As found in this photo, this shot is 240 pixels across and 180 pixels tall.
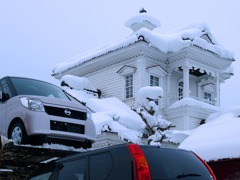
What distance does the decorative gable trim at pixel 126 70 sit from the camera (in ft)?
91.2

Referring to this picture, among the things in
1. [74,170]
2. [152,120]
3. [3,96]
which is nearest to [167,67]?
[152,120]

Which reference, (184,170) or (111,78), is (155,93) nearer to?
(111,78)

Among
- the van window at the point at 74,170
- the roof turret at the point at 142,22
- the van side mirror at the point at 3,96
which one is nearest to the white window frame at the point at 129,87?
the roof turret at the point at 142,22

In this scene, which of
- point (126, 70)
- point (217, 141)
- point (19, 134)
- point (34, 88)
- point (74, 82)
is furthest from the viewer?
point (126, 70)

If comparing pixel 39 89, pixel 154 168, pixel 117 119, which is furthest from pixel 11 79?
pixel 117 119

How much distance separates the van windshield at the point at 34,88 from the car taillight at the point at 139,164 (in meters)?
4.65

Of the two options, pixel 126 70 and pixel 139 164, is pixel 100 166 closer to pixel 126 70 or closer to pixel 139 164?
pixel 139 164

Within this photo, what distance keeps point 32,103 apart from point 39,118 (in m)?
0.40

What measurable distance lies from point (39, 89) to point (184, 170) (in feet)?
17.2

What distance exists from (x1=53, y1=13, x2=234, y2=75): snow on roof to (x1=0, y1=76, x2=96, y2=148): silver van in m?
17.8

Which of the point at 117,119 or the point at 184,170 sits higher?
the point at 117,119

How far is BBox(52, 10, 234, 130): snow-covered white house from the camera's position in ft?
88.2

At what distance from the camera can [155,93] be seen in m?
24.2

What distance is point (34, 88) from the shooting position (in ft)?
31.0
